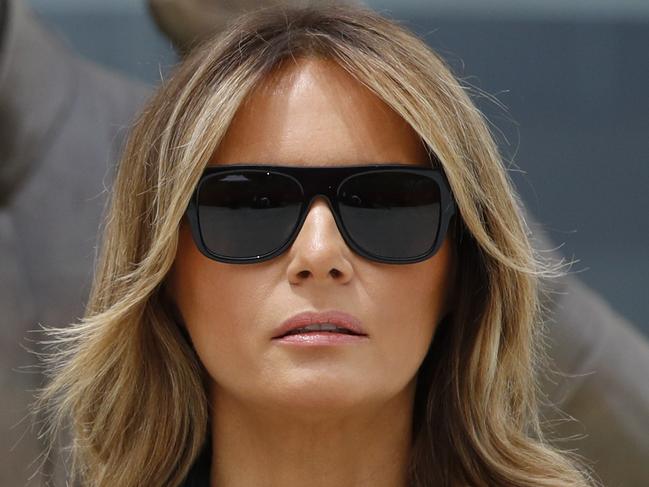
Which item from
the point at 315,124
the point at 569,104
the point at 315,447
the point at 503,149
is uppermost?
the point at 569,104

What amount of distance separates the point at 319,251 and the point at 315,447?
1.02ft

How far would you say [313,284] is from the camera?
165cm

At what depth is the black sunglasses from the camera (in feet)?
5.51

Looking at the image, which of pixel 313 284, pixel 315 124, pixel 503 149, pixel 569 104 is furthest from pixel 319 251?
pixel 569 104

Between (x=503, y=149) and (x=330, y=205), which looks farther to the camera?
(x=503, y=149)

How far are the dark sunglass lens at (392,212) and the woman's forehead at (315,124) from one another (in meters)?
0.04

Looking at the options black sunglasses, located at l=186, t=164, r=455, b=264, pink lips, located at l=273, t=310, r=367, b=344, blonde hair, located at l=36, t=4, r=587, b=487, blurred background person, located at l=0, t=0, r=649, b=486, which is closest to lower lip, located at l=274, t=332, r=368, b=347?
pink lips, located at l=273, t=310, r=367, b=344

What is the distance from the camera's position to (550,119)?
3795 millimetres

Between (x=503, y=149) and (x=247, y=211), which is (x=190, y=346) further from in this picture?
(x=503, y=149)

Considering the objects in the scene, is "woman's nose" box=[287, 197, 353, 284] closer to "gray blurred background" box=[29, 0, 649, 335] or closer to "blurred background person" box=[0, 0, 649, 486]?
"blurred background person" box=[0, 0, 649, 486]

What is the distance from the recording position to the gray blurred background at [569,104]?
3.77 meters

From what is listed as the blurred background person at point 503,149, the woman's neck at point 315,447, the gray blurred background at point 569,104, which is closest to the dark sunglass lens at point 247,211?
the woman's neck at point 315,447

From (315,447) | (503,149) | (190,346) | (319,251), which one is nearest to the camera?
(319,251)

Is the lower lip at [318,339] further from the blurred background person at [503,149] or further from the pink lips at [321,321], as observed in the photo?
the blurred background person at [503,149]
